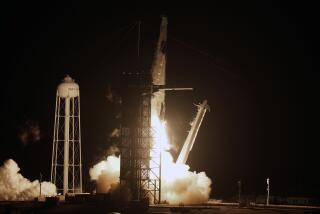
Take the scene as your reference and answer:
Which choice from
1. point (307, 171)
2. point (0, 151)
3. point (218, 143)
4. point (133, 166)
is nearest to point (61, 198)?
point (133, 166)

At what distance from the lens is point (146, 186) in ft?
207

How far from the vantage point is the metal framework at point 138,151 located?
61.0 m

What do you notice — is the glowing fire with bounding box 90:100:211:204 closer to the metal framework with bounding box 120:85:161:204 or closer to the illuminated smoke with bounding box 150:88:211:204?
the illuminated smoke with bounding box 150:88:211:204

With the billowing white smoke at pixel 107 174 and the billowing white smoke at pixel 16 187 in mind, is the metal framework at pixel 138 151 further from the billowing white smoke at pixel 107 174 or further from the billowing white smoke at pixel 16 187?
the billowing white smoke at pixel 16 187

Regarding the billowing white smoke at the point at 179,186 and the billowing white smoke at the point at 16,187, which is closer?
the billowing white smoke at the point at 179,186

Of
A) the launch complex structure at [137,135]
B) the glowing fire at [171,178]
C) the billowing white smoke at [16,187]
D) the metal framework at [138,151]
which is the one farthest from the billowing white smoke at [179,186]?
the billowing white smoke at [16,187]

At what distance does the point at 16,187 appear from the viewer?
7244 centimetres

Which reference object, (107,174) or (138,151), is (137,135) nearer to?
(138,151)

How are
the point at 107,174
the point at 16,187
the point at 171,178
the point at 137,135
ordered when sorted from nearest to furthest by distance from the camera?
the point at 137,135 < the point at 171,178 < the point at 107,174 < the point at 16,187

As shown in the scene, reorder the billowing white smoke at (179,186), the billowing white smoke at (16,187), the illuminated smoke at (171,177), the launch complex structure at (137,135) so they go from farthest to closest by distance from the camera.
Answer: the billowing white smoke at (16,187)
the billowing white smoke at (179,186)
the illuminated smoke at (171,177)
the launch complex structure at (137,135)

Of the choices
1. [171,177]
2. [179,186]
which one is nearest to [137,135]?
[171,177]

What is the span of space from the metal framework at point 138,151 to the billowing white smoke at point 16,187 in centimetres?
1324

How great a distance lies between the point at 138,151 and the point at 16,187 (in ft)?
59.0

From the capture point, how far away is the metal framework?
6103cm
